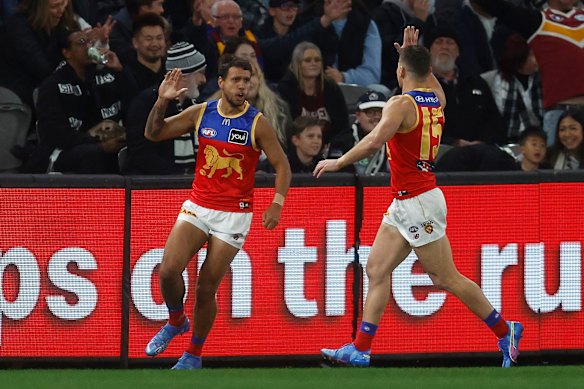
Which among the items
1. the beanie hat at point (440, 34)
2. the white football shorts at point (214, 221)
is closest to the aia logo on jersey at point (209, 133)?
the white football shorts at point (214, 221)

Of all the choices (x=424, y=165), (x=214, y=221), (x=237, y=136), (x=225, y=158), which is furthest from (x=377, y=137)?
(x=214, y=221)

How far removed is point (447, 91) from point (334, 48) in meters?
1.41

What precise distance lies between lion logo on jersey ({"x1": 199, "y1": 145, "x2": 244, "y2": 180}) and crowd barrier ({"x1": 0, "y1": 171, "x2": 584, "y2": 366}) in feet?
4.00

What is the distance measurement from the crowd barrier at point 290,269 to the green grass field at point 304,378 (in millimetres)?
1096

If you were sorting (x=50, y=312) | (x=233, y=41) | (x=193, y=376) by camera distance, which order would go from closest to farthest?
(x=193, y=376)
(x=50, y=312)
(x=233, y=41)

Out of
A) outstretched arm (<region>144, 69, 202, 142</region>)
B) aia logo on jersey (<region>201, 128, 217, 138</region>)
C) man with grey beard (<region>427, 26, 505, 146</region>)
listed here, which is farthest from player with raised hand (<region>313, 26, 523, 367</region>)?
man with grey beard (<region>427, 26, 505, 146</region>)

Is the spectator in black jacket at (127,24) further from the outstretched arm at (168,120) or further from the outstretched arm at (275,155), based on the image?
the outstretched arm at (275,155)

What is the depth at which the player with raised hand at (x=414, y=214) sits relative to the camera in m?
10.5

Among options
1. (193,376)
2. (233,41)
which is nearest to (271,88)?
(233,41)

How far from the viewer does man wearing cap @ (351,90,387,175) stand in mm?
13883

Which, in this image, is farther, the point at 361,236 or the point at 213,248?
the point at 361,236

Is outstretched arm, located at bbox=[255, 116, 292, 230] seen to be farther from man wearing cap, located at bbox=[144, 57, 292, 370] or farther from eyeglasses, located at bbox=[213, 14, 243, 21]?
eyeglasses, located at bbox=[213, 14, 243, 21]

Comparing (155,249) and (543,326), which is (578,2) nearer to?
(543,326)

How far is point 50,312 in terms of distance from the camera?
461 inches
